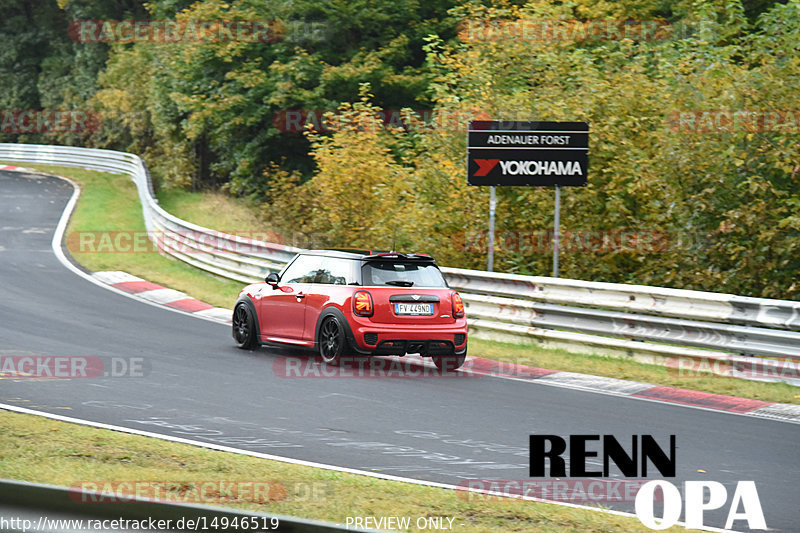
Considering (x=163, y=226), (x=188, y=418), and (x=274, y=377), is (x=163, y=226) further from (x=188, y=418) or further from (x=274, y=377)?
(x=188, y=418)

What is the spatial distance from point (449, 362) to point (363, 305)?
156cm

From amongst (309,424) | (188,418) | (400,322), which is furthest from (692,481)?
(400,322)

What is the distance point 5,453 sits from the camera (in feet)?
25.2

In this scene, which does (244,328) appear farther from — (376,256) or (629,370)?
(629,370)

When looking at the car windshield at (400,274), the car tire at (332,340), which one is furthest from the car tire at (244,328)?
the car windshield at (400,274)

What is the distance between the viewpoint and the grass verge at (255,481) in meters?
6.34

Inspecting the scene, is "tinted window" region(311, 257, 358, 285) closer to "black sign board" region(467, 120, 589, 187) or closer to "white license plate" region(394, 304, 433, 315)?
"white license plate" region(394, 304, 433, 315)

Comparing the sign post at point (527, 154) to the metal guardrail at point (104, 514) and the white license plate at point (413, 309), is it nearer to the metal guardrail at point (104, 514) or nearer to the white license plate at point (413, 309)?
the white license plate at point (413, 309)

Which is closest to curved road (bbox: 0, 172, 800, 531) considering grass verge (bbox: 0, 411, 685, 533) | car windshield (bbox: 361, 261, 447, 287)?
grass verge (bbox: 0, 411, 685, 533)

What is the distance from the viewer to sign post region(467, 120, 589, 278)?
1619 centimetres

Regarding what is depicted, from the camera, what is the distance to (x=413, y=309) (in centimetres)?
1248

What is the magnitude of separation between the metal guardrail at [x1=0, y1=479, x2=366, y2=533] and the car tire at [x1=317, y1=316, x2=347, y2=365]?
7.95m

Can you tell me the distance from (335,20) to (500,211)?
1781cm

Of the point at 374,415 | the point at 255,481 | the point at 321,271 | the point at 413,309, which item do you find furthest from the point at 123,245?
the point at 255,481
